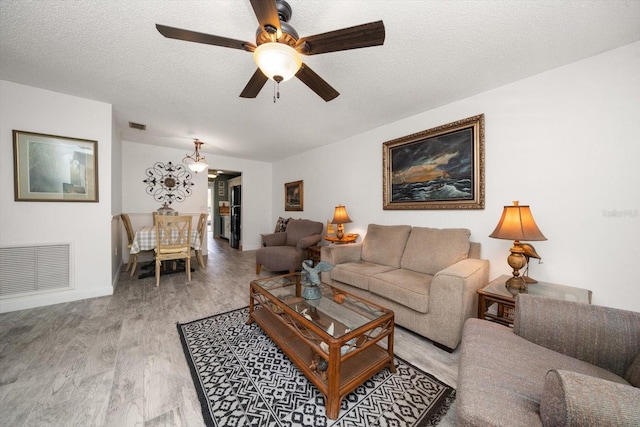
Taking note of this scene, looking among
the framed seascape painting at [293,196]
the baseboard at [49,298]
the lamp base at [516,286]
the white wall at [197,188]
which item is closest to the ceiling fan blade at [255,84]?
the lamp base at [516,286]

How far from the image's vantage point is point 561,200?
1929 mm

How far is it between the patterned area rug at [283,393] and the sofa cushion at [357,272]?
802 mm

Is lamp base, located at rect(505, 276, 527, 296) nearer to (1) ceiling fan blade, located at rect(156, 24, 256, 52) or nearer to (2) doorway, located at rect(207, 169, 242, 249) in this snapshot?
(1) ceiling fan blade, located at rect(156, 24, 256, 52)

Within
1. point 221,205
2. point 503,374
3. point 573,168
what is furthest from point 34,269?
point 221,205

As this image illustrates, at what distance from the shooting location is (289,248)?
147 inches

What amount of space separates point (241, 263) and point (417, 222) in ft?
11.5

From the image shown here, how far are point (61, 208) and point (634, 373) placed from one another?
183 inches

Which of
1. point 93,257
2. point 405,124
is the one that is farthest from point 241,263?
point 405,124

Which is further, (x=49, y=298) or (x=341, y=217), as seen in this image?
(x=341, y=217)

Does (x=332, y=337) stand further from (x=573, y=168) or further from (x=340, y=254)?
(x=573, y=168)

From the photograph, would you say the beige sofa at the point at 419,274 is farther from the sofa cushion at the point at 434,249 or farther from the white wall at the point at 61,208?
the white wall at the point at 61,208

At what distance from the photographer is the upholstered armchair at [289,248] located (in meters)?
3.45

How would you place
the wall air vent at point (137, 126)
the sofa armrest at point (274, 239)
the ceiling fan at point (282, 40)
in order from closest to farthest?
the ceiling fan at point (282, 40) → the wall air vent at point (137, 126) → the sofa armrest at point (274, 239)

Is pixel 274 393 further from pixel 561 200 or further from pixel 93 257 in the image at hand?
pixel 93 257
